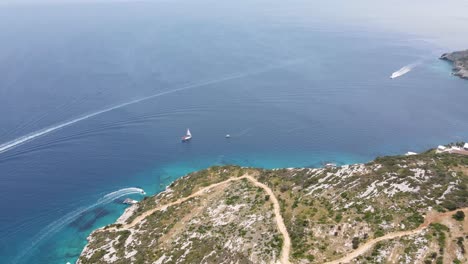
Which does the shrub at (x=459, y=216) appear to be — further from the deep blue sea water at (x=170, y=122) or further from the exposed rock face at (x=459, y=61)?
the exposed rock face at (x=459, y=61)

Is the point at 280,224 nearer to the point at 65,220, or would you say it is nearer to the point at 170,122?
the point at 65,220

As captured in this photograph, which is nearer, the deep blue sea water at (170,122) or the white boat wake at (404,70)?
the deep blue sea water at (170,122)

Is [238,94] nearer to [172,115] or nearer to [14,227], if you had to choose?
[172,115]

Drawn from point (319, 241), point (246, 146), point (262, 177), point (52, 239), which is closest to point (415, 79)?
point (246, 146)

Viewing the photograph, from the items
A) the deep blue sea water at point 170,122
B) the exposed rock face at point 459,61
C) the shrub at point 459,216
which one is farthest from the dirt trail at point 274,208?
the exposed rock face at point 459,61

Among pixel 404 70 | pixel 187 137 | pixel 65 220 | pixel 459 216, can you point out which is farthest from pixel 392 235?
pixel 404 70

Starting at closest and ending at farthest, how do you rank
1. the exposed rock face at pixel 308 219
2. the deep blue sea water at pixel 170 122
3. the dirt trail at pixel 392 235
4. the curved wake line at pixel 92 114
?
the dirt trail at pixel 392 235
the exposed rock face at pixel 308 219
the deep blue sea water at pixel 170 122
the curved wake line at pixel 92 114

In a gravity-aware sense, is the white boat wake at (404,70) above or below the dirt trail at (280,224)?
above
